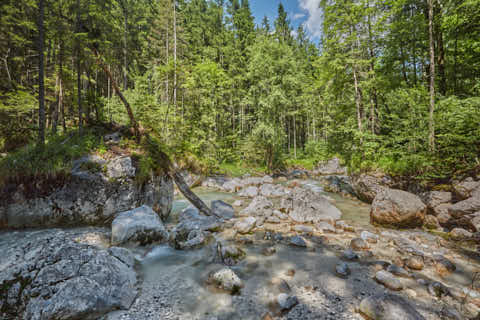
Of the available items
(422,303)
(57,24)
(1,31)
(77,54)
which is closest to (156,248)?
(422,303)

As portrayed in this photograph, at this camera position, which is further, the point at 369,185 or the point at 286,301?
the point at 369,185

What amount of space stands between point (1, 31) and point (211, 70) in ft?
46.8

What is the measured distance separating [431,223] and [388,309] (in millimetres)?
5449

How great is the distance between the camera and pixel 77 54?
22.1 feet

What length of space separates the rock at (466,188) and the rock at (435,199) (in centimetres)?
31

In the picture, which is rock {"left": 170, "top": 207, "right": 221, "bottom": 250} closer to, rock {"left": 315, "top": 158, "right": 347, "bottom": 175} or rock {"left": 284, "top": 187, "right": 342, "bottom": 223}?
rock {"left": 284, "top": 187, "right": 342, "bottom": 223}

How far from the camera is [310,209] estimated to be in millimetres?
7234

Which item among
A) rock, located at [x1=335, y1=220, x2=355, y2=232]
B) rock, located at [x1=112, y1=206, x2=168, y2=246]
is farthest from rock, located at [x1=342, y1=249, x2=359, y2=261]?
rock, located at [x1=112, y1=206, x2=168, y2=246]

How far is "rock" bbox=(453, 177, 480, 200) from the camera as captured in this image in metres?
5.46

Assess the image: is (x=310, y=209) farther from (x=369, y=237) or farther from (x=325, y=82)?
(x=325, y=82)

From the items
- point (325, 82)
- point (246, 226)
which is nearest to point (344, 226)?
point (246, 226)

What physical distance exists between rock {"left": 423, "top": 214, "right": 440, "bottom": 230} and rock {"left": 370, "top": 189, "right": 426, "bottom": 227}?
0.44 ft

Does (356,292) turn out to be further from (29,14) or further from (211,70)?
(211,70)

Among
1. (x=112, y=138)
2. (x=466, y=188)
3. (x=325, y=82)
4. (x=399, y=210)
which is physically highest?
(x=325, y=82)
